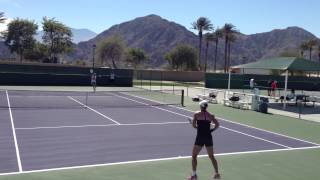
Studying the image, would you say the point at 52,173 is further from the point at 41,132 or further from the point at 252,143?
the point at 252,143

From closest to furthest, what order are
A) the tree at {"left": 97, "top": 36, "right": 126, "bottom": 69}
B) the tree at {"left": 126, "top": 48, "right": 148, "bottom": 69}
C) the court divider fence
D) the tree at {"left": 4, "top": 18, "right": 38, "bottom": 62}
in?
the court divider fence < the tree at {"left": 4, "top": 18, "right": 38, "bottom": 62} < the tree at {"left": 97, "top": 36, "right": 126, "bottom": 69} < the tree at {"left": 126, "top": 48, "right": 148, "bottom": 69}

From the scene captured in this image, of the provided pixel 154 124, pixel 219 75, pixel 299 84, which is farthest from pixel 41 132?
pixel 299 84

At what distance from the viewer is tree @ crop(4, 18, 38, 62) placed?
93562 mm

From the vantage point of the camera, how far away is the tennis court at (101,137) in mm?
14094

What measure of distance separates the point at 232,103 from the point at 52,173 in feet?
70.5

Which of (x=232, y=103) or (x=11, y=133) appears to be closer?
(x=11, y=133)

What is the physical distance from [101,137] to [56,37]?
80.6 metres

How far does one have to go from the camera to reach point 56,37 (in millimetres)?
95438

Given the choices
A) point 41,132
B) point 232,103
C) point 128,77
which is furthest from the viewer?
point 128,77

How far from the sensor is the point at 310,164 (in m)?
14.4

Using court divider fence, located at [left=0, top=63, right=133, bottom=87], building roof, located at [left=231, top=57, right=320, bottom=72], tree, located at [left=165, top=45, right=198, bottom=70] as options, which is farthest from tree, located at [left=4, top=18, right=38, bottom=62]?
building roof, located at [left=231, top=57, right=320, bottom=72]

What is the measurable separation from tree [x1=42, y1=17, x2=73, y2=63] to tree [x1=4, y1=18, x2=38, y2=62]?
2.67m

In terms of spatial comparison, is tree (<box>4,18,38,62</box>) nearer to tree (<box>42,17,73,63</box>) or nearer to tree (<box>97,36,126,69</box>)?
tree (<box>42,17,73,63</box>)

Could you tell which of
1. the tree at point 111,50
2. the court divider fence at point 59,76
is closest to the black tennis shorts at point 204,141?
the court divider fence at point 59,76
